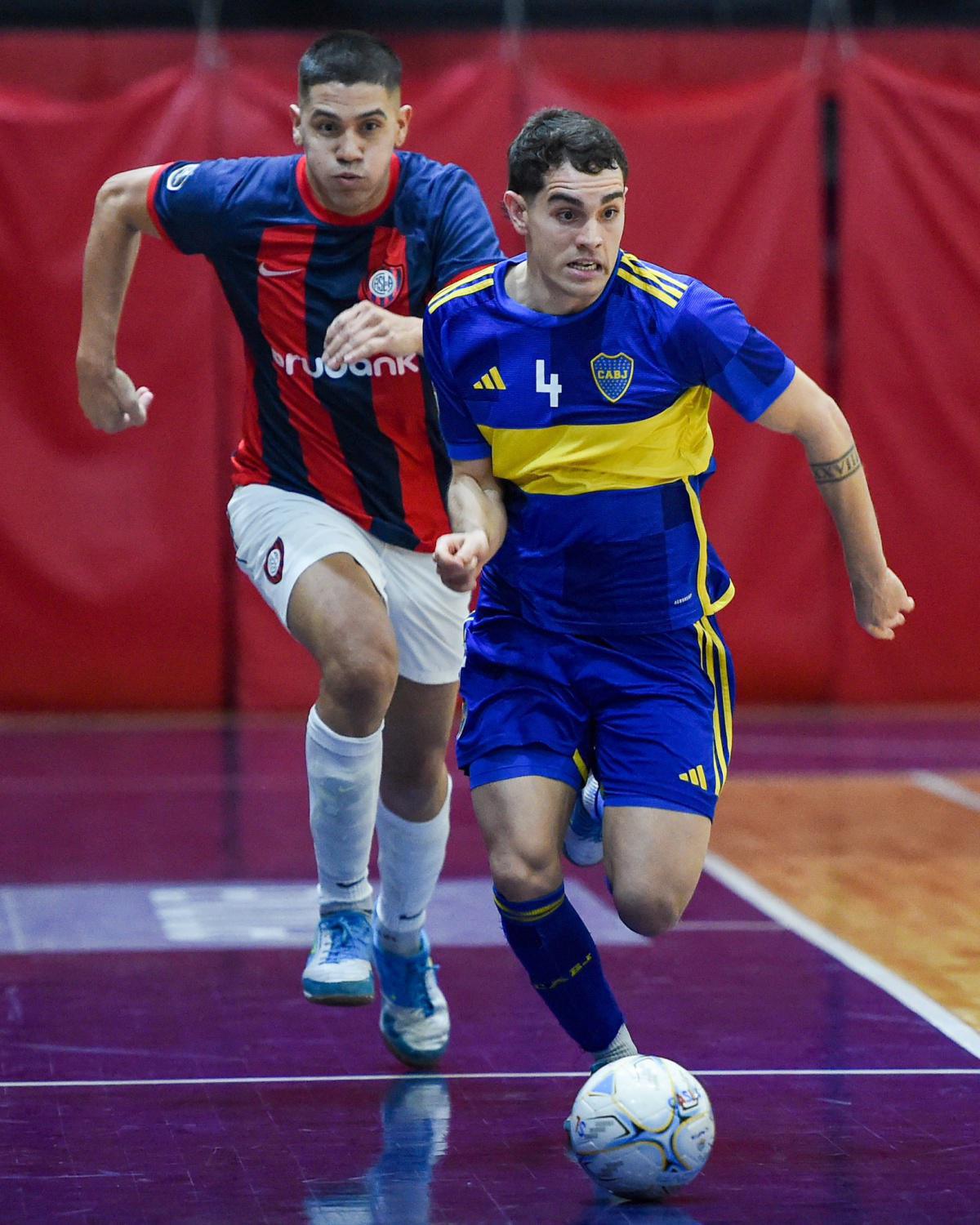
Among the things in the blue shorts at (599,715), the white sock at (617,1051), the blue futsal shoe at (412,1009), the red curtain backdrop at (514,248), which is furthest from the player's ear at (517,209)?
the red curtain backdrop at (514,248)

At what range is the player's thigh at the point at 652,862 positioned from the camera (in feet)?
12.0

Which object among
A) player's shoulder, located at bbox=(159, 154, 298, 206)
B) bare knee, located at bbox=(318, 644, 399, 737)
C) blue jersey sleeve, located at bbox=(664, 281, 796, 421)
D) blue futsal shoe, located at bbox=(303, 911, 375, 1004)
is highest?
player's shoulder, located at bbox=(159, 154, 298, 206)

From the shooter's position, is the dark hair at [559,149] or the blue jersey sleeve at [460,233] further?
the blue jersey sleeve at [460,233]

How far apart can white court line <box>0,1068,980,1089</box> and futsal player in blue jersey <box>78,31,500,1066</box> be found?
4.5 inches

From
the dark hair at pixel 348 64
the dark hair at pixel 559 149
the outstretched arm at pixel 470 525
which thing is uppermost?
the dark hair at pixel 348 64

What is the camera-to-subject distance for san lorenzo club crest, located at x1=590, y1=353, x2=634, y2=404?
375 cm

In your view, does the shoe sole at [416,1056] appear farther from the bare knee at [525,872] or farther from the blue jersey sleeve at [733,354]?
the blue jersey sleeve at [733,354]

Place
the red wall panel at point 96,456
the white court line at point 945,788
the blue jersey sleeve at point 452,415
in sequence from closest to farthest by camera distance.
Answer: the blue jersey sleeve at point 452,415, the white court line at point 945,788, the red wall panel at point 96,456

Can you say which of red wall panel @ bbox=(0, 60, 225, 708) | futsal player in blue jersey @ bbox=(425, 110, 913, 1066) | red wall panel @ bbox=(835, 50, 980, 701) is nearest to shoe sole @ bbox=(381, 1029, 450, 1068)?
futsal player in blue jersey @ bbox=(425, 110, 913, 1066)

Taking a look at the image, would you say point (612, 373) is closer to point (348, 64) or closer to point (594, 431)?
point (594, 431)

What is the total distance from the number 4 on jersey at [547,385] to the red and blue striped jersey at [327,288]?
71 cm

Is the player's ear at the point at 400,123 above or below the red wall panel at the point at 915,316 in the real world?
above

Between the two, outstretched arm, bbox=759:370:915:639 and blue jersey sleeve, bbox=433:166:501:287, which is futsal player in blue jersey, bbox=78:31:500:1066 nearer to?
blue jersey sleeve, bbox=433:166:501:287

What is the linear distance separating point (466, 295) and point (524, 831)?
105 cm
